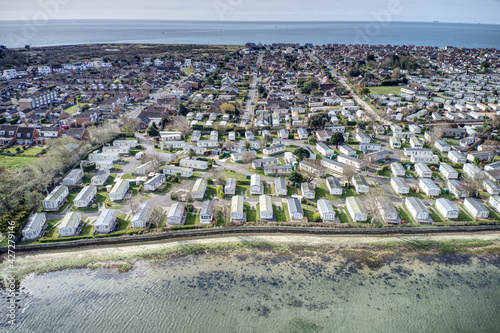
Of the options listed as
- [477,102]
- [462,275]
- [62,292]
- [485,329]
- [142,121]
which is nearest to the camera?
[485,329]

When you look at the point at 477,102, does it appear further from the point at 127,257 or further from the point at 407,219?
the point at 127,257

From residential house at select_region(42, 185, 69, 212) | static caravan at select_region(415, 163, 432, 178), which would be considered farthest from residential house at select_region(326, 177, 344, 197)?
residential house at select_region(42, 185, 69, 212)

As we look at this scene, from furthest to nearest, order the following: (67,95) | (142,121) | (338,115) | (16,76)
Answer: (16,76) < (67,95) < (338,115) < (142,121)

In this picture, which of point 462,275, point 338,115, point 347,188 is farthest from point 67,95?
point 462,275

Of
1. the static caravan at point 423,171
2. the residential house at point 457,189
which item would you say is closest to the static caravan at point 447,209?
the residential house at point 457,189

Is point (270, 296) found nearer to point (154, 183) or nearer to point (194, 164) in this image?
point (154, 183)

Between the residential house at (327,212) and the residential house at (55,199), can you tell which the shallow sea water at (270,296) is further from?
the residential house at (55,199)

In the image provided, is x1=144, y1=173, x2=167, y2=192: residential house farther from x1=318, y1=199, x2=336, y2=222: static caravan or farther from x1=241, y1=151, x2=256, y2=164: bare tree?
x1=318, y1=199, x2=336, y2=222: static caravan
